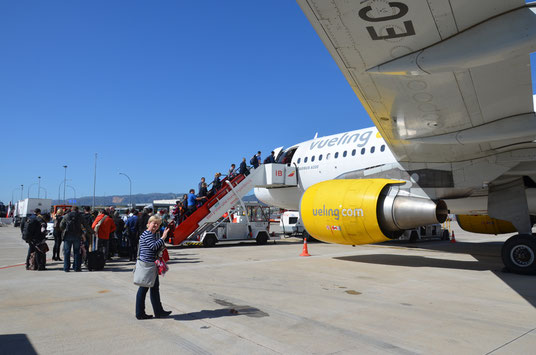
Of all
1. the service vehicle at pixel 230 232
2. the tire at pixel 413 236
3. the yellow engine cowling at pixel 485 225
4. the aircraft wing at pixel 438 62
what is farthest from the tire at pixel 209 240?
the yellow engine cowling at pixel 485 225

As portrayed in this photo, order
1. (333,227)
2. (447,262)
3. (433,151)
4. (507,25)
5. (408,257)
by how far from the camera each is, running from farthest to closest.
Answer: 1. (408,257)
2. (447,262)
3. (333,227)
4. (433,151)
5. (507,25)

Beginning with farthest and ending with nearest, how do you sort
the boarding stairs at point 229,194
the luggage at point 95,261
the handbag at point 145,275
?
1. the boarding stairs at point 229,194
2. the luggage at point 95,261
3. the handbag at point 145,275

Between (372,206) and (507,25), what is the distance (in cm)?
529

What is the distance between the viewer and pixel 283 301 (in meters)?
5.57

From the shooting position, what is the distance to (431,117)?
6.69 meters

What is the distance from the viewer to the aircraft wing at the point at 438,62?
12.3 ft

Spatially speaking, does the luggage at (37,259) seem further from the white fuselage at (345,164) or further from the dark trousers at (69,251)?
the white fuselage at (345,164)

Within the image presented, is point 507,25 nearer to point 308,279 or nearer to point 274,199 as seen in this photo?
point 308,279

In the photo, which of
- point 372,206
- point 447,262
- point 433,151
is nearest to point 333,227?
point 372,206

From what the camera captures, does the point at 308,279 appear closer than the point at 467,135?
No

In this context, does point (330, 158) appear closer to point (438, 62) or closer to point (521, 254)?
point (521, 254)

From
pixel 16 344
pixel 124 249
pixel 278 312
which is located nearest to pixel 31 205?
pixel 124 249

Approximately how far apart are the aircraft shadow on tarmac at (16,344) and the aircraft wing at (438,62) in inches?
173

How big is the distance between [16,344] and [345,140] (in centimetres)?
→ 1125
